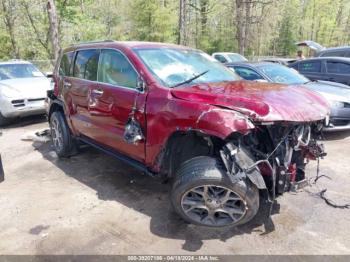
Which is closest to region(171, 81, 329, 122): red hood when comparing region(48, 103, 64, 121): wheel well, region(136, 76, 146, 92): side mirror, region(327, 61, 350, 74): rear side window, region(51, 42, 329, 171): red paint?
region(51, 42, 329, 171): red paint

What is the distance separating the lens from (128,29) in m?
26.0

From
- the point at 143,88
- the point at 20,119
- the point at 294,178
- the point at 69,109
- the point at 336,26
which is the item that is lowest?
the point at 20,119

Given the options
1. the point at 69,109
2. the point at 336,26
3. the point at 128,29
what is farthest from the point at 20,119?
the point at 336,26

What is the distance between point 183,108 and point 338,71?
642 centimetres

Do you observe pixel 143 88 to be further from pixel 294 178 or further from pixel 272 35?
pixel 272 35

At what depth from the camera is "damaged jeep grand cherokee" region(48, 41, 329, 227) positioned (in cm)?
277

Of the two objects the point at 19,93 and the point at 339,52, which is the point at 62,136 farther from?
the point at 339,52

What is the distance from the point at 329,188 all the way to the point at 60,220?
3181 mm

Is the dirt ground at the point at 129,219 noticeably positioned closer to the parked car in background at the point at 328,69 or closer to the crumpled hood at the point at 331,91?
the crumpled hood at the point at 331,91

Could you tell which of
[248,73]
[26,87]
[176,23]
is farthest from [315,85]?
[176,23]

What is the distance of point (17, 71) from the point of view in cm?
827

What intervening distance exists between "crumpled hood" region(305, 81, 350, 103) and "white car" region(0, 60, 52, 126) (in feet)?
19.5

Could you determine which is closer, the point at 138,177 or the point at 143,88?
the point at 143,88

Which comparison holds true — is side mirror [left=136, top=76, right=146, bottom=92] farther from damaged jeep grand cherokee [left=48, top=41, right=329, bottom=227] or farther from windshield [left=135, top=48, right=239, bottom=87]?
windshield [left=135, top=48, right=239, bottom=87]
